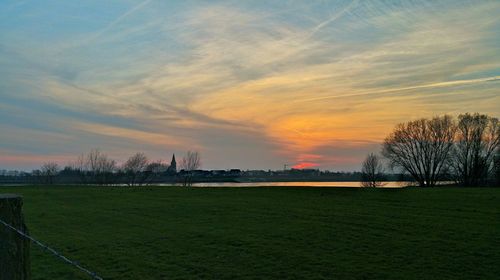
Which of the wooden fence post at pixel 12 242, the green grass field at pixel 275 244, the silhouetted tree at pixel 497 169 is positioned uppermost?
the silhouetted tree at pixel 497 169

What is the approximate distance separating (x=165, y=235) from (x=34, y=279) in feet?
19.6

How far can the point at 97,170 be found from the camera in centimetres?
10738

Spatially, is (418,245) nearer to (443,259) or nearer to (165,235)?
(443,259)

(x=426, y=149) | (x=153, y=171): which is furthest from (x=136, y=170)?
(x=426, y=149)

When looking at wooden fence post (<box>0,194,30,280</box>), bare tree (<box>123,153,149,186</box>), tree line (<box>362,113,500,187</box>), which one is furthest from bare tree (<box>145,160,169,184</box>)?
wooden fence post (<box>0,194,30,280</box>)

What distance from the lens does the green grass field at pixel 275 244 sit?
392 inches

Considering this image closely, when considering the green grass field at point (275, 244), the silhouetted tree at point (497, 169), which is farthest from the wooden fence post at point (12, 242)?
the silhouetted tree at point (497, 169)

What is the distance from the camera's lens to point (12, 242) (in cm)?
345

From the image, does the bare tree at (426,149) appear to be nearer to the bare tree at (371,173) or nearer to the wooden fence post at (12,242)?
the bare tree at (371,173)

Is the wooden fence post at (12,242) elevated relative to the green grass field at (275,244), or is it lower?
elevated

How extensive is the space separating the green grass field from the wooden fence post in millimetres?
6292

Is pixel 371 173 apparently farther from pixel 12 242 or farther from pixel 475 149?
pixel 12 242

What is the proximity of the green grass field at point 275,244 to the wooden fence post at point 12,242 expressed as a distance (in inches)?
248

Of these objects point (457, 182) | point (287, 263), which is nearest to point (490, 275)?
point (287, 263)
